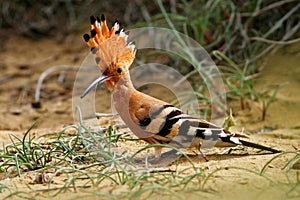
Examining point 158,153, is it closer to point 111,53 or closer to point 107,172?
point 107,172

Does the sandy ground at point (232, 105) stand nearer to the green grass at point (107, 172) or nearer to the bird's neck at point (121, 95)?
the green grass at point (107, 172)

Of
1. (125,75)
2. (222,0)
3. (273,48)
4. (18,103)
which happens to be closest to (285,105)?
(273,48)

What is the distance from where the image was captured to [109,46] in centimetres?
297

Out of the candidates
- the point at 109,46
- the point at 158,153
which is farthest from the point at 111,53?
the point at 158,153

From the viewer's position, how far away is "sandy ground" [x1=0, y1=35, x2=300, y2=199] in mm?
2615

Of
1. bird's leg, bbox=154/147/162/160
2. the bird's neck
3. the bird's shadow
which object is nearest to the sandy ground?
the bird's shadow

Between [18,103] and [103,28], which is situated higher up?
[103,28]

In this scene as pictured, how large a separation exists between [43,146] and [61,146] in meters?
0.22

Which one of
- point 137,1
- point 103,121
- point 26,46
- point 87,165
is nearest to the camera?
point 87,165

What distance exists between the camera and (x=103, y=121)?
3.98 meters

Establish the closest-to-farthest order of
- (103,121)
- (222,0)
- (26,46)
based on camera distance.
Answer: (103,121) → (222,0) → (26,46)

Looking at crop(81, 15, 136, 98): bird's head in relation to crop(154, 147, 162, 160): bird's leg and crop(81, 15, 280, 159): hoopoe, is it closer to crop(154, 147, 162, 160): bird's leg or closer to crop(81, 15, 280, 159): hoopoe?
crop(81, 15, 280, 159): hoopoe

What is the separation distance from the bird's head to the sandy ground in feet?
1.75

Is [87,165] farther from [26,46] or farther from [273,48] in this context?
[26,46]
